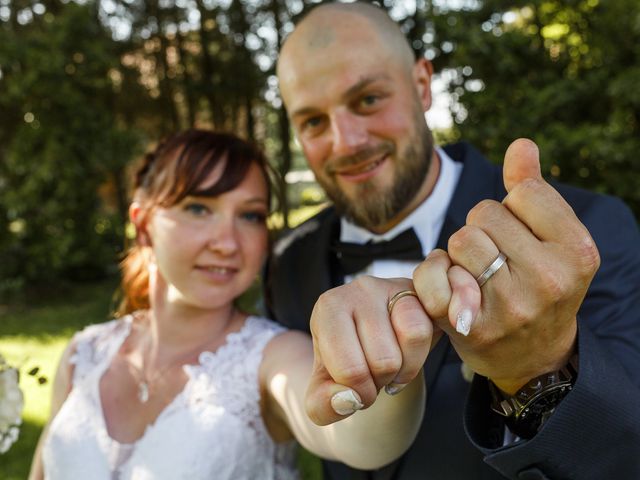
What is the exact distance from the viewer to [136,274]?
261cm

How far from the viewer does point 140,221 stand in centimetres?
239

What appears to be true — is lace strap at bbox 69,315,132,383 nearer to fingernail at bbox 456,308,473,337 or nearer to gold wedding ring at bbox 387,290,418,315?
gold wedding ring at bbox 387,290,418,315

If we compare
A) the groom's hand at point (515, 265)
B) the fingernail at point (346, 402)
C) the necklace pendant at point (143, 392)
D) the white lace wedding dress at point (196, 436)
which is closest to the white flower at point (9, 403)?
the white lace wedding dress at point (196, 436)

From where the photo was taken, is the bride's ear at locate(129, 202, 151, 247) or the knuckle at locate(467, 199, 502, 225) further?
the bride's ear at locate(129, 202, 151, 247)

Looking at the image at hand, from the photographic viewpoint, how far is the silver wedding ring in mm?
970

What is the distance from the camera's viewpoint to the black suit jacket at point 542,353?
119 centimetres

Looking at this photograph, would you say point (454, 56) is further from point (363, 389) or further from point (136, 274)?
point (363, 389)

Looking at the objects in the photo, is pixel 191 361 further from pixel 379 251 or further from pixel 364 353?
pixel 364 353

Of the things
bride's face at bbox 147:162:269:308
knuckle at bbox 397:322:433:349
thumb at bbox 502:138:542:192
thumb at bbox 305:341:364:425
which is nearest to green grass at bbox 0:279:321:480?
bride's face at bbox 147:162:269:308

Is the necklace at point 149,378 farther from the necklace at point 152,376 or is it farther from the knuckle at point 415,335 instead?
the knuckle at point 415,335

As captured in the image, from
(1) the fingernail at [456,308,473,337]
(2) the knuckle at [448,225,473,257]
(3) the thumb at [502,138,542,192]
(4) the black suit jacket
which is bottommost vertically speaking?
(4) the black suit jacket

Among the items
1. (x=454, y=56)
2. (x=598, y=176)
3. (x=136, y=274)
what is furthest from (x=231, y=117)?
(x=136, y=274)

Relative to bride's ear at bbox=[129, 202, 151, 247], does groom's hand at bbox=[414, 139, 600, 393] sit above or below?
above

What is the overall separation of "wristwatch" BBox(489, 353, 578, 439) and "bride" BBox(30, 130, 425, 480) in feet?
2.23
